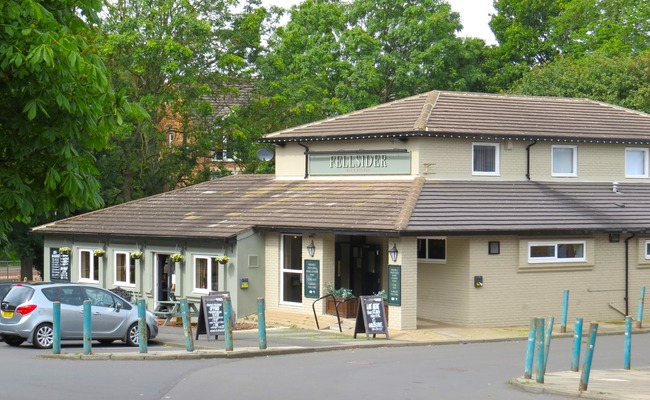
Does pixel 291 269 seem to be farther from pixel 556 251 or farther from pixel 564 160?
pixel 564 160

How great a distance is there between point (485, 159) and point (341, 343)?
29.4 ft

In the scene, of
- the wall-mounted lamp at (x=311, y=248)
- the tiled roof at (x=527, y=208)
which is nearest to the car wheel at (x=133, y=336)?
the wall-mounted lamp at (x=311, y=248)

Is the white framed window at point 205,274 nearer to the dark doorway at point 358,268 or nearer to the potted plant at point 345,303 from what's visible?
the dark doorway at point 358,268

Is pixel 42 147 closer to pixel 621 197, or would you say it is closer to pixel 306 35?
pixel 621 197

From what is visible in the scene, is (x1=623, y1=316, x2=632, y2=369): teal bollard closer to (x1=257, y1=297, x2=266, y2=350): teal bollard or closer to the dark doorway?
(x1=257, y1=297, x2=266, y2=350): teal bollard

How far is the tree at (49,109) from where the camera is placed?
1121cm

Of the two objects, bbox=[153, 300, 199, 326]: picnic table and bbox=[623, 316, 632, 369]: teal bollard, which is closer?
bbox=[623, 316, 632, 369]: teal bollard

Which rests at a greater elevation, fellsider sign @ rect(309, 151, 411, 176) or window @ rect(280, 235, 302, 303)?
fellsider sign @ rect(309, 151, 411, 176)

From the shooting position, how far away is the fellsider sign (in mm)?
31859

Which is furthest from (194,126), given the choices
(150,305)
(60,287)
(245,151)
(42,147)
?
(42,147)

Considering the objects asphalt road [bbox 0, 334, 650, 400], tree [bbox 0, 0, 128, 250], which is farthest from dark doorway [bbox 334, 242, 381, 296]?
tree [bbox 0, 0, 128, 250]

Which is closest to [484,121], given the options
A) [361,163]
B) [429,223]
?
[361,163]

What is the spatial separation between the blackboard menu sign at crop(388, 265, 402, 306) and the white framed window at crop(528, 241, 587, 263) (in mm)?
→ 4273

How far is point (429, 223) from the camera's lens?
28.7m
